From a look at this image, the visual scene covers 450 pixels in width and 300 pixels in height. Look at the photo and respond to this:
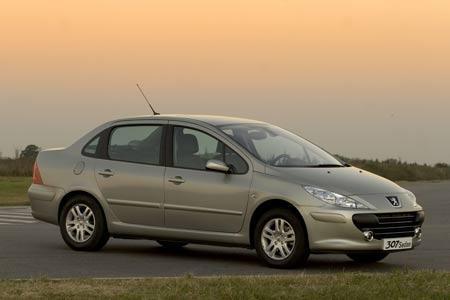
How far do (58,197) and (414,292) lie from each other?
610cm

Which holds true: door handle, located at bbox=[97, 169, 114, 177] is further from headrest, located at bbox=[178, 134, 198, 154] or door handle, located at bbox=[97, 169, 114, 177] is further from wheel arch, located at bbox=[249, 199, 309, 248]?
wheel arch, located at bbox=[249, 199, 309, 248]

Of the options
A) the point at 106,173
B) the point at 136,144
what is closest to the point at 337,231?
the point at 136,144

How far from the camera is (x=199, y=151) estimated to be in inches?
499

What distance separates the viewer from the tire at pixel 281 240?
1155 cm

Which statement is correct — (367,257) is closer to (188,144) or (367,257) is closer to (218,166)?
(218,166)

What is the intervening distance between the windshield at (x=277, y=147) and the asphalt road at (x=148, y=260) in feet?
4.04

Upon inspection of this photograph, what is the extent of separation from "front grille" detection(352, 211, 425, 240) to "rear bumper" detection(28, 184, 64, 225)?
4.23 meters

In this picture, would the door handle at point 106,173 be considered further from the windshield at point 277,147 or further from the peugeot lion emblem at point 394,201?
the peugeot lion emblem at point 394,201

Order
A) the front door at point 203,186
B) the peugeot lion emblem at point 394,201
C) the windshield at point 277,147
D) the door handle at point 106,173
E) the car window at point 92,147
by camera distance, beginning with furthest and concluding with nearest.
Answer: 1. the car window at point 92,147
2. the door handle at point 106,173
3. the windshield at point 277,147
4. the front door at point 203,186
5. the peugeot lion emblem at point 394,201

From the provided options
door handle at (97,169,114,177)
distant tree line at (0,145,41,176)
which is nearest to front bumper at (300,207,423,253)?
door handle at (97,169,114,177)

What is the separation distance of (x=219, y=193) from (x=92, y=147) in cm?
225

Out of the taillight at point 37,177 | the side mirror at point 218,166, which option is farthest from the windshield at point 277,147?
the taillight at point 37,177

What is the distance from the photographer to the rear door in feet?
41.7

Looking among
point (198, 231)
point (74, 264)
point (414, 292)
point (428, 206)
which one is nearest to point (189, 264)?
point (198, 231)
